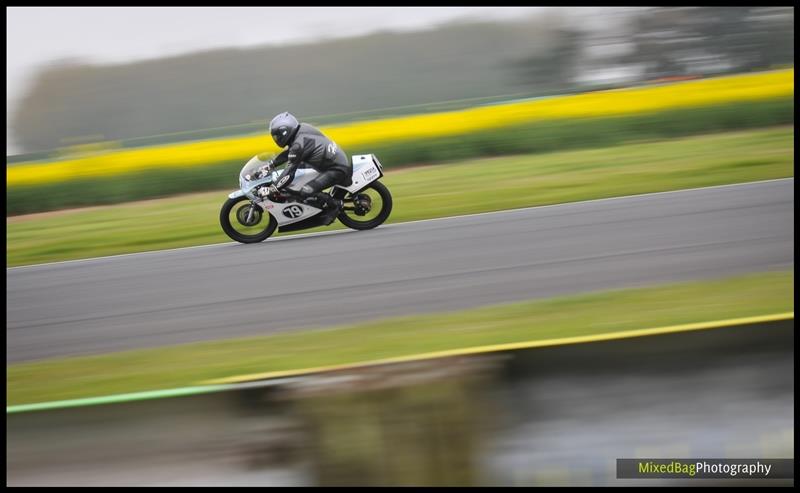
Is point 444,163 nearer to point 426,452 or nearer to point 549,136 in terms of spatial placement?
point 549,136

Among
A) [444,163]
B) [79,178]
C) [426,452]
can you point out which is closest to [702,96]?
[444,163]

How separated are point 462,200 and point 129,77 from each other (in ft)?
73.2

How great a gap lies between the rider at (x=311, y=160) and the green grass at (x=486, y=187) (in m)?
1.55

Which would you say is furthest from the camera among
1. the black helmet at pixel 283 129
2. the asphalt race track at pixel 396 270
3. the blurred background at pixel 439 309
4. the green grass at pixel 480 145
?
the green grass at pixel 480 145

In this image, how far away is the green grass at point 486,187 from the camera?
12273mm

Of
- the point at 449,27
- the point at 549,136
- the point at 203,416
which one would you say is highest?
the point at 449,27

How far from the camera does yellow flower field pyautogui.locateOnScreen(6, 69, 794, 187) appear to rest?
1812cm

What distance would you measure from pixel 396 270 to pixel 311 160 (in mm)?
2404

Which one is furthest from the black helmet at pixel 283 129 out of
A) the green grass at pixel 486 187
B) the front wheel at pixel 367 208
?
the green grass at pixel 486 187

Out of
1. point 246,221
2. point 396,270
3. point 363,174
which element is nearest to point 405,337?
point 396,270

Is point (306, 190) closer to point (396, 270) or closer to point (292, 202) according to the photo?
point (292, 202)

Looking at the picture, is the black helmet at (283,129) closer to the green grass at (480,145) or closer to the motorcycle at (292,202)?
the motorcycle at (292,202)

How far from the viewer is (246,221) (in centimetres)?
1079

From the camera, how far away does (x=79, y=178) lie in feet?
60.0
